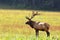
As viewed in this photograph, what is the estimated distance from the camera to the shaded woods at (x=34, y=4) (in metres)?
73.7

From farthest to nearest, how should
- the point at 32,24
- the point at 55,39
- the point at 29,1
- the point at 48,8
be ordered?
the point at 29,1, the point at 48,8, the point at 32,24, the point at 55,39

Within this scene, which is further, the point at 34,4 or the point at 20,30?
the point at 34,4

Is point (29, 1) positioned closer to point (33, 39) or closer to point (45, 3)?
point (45, 3)

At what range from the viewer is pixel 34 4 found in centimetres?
7831

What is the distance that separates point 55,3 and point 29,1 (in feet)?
24.6

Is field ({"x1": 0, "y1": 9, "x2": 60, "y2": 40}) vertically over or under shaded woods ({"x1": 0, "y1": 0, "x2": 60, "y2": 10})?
under

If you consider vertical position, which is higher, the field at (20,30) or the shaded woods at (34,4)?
the shaded woods at (34,4)

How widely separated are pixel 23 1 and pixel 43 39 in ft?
223

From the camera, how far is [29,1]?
79.6 meters

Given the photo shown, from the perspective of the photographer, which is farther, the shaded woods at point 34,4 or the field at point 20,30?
the shaded woods at point 34,4

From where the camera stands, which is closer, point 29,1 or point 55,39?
point 55,39

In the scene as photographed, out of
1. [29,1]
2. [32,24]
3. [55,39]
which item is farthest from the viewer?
[29,1]

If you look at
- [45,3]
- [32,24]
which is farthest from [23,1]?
[32,24]

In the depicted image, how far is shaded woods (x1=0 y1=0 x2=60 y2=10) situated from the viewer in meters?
73.7
